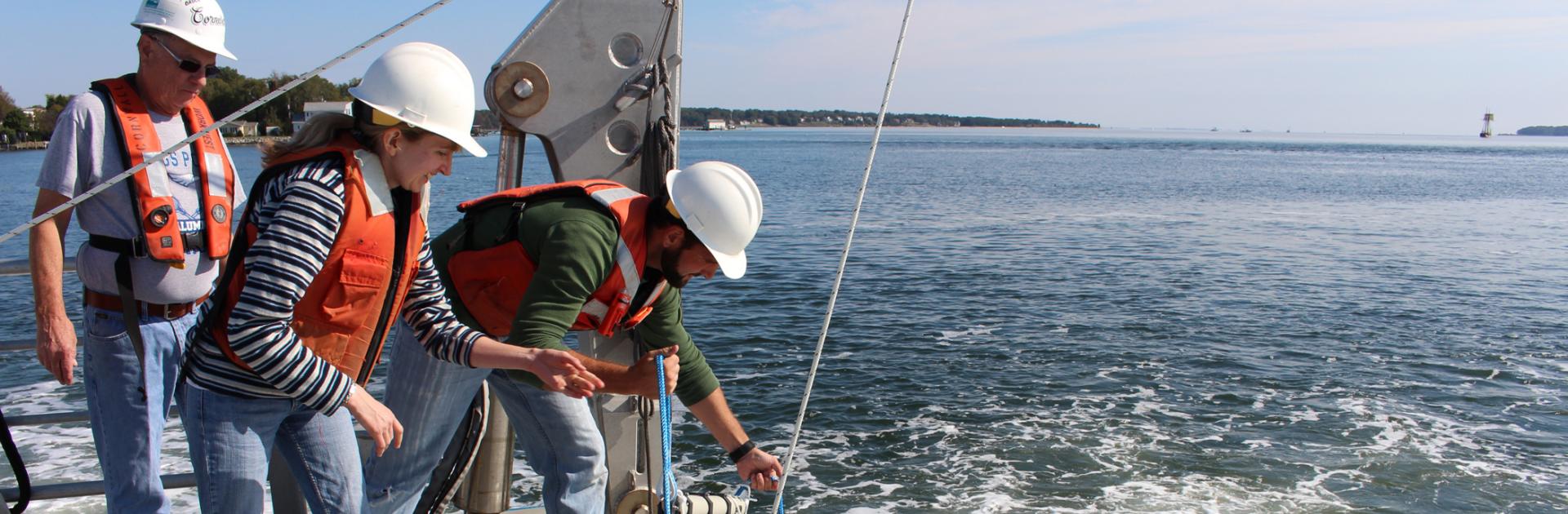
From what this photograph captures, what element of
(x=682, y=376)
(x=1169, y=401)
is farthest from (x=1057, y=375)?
(x=682, y=376)

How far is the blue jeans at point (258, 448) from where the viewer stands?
2.25 meters

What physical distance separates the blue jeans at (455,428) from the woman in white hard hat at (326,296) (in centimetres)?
50

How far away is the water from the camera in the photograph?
831 centimetres

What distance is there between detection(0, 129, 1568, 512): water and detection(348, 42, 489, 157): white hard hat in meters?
4.83

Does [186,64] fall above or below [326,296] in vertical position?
above

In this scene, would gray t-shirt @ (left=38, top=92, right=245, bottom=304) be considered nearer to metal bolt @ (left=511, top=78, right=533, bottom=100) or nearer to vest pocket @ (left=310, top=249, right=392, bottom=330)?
vest pocket @ (left=310, top=249, right=392, bottom=330)

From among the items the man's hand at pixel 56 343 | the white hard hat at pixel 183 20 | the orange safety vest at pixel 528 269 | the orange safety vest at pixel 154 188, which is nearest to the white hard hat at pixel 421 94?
the orange safety vest at pixel 528 269

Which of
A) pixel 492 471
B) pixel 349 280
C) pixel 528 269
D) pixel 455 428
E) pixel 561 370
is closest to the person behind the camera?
pixel 349 280

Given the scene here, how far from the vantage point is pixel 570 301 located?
2645 mm

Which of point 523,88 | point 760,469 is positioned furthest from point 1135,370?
point 523,88

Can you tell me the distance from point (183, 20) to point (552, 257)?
3.82 feet

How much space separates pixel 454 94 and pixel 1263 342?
13.0m

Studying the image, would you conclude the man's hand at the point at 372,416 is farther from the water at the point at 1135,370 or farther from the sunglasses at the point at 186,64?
the water at the point at 1135,370

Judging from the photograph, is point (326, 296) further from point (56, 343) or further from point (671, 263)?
point (56, 343)
